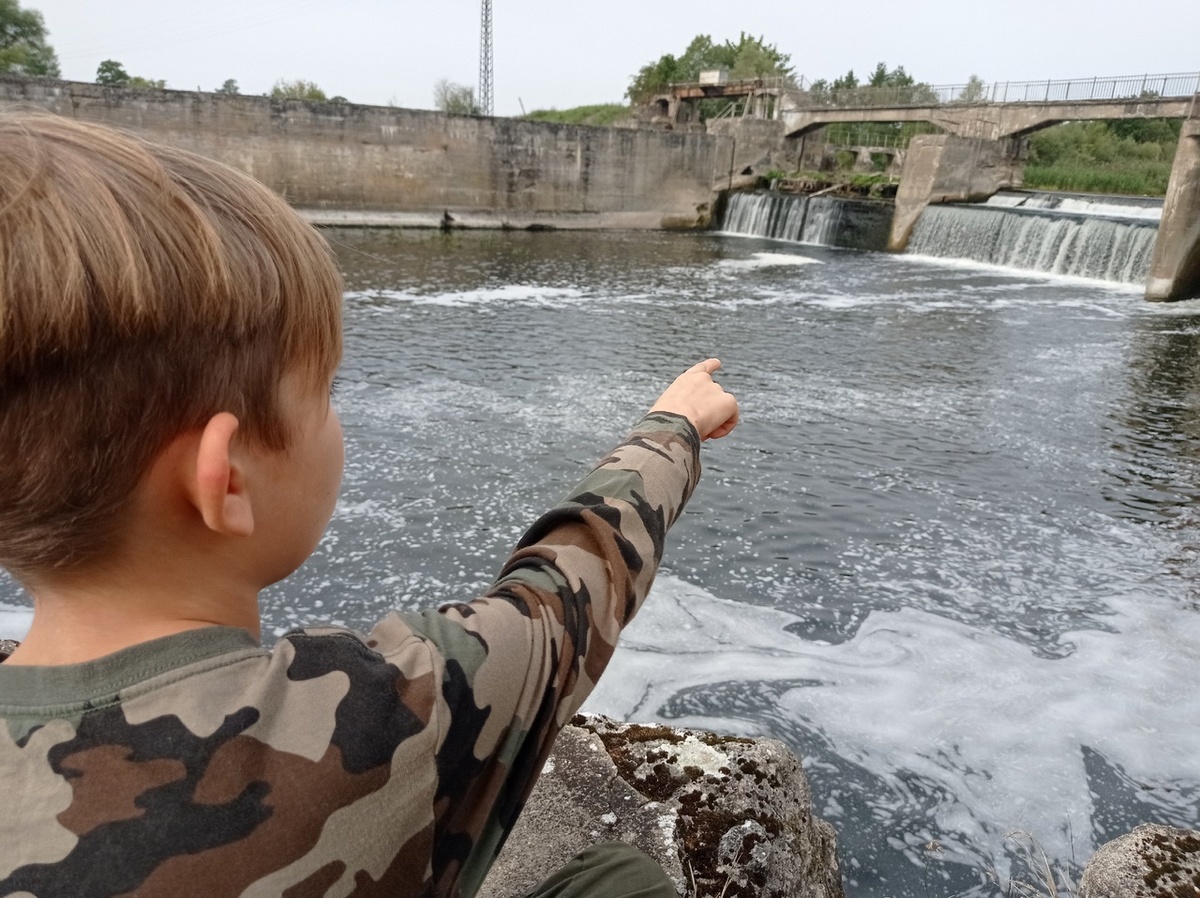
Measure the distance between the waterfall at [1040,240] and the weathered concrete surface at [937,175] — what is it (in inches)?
16.1

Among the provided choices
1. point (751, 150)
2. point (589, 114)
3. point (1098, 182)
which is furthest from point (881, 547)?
point (589, 114)

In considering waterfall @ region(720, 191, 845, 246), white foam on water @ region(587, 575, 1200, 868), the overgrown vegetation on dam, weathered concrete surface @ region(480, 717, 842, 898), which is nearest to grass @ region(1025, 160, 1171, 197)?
the overgrown vegetation on dam

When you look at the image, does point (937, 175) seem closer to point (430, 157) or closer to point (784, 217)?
point (784, 217)

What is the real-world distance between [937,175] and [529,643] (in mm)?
25119

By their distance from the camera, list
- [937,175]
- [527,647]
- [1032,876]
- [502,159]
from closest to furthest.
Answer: [527,647]
[1032,876]
[937,175]
[502,159]

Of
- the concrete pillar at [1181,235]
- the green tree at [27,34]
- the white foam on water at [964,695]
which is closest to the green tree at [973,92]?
the concrete pillar at [1181,235]

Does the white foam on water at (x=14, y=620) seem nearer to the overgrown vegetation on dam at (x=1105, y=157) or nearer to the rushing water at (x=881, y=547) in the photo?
the rushing water at (x=881, y=547)

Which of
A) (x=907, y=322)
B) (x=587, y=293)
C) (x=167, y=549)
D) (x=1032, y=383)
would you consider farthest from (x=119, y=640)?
(x=587, y=293)

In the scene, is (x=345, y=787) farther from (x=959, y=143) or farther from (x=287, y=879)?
(x=959, y=143)

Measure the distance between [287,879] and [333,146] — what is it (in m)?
27.2

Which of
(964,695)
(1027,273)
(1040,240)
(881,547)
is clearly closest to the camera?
(964,695)

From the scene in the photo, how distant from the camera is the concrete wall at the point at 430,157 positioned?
2298 cm

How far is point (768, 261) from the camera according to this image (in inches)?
818

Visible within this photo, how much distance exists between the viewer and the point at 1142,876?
92.8 inches
